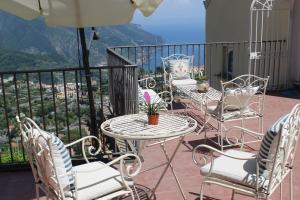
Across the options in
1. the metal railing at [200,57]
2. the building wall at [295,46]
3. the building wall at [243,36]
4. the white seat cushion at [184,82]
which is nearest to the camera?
the white seat cushion at [184,82]

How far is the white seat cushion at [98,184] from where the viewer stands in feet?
8.87

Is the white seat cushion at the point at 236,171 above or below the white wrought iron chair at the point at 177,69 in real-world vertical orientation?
below

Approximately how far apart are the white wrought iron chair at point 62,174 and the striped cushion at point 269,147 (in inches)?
39.6

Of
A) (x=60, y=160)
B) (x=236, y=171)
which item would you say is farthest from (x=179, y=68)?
(x=60, y=160)

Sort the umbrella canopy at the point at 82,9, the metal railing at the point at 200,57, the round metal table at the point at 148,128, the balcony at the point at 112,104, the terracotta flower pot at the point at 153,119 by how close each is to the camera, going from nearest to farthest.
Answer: the round metal table at the point at 148,128 < the terracotta flower pot at the point at 153,119 < the umbrella canopy at the point at 82,9 < the balcony at the point at 112,104 < the metal railing at the point at 200,57

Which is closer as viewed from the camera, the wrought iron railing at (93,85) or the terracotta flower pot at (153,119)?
the terracotta flower pot at (153,119)

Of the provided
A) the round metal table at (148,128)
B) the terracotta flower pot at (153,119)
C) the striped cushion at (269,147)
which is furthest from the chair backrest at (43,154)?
the striped cushion at (269,147)

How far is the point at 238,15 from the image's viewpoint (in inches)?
431

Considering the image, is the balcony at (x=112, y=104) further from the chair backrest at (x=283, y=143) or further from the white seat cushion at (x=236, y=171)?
the chair backrest at (x=283, y=143)

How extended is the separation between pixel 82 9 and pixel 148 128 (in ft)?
4.25

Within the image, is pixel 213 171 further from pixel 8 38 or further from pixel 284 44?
pixel 8 38

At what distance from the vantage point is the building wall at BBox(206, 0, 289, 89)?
353 inches

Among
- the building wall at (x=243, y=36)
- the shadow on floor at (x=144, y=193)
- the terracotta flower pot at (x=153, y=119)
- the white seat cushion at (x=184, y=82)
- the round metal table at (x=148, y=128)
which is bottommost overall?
the shadow on floor at (x=144, y=193)

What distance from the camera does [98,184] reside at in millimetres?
2803
